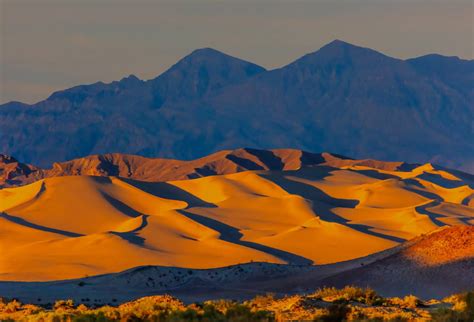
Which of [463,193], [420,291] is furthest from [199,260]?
[463,193]

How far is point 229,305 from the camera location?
24.0 m

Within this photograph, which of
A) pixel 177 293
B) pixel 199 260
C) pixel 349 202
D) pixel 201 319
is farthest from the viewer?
pixel 349 202

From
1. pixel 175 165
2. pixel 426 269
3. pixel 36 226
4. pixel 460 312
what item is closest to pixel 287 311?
pixel 460 312

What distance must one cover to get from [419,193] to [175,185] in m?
22.1

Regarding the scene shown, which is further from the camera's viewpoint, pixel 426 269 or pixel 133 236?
pixel 133 236

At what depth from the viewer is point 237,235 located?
2680 inches

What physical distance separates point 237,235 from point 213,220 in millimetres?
4922

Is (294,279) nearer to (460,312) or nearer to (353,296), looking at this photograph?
(353,296)

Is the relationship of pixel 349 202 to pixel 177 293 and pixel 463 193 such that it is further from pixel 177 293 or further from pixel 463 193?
pixel 177 293

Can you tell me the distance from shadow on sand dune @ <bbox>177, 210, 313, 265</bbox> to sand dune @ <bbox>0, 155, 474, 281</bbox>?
0.27 ft

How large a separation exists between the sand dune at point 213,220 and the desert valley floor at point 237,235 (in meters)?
0.13

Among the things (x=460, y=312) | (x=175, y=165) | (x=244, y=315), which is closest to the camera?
(x=244, y=315)

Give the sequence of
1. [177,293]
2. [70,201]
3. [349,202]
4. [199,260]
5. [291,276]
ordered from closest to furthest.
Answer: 1. [177,293]
2. [291,276]
3. [199,260]
4. [70,201]
5. [349,202]

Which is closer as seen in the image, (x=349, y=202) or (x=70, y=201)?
(x=70, y=201)
